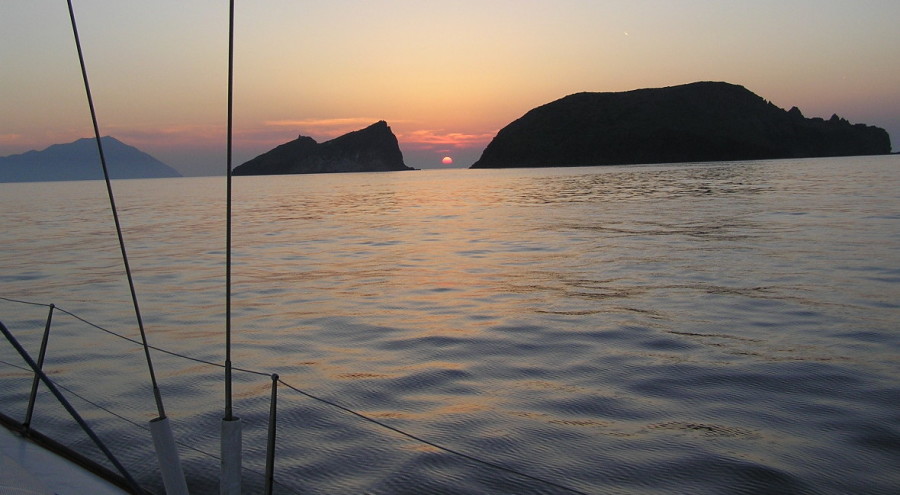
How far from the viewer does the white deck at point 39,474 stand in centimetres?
409

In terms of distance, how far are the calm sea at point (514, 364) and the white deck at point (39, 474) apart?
1092mm

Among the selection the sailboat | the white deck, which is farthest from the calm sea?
the white deck

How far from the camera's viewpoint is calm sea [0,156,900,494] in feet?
20.1

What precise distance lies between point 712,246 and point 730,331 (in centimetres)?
1169

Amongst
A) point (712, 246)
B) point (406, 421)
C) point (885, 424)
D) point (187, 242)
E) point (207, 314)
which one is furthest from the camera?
point (187, 242)

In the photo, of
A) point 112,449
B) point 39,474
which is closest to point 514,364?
point 112,449

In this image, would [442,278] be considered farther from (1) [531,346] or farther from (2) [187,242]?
(2) [187,242]

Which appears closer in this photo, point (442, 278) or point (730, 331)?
point (730, 331)

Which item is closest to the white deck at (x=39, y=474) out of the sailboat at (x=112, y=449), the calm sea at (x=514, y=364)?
the sailboat at (x=112, y=449)

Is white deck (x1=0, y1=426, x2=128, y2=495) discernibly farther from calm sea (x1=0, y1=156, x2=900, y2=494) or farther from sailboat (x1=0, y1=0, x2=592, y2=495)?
calm sea (x1=0, y1=156, x2=900, y2=494)

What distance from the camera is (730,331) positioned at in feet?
36.0

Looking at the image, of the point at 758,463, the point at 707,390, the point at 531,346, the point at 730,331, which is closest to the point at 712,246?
the point at 730,331

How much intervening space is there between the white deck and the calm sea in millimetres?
1092

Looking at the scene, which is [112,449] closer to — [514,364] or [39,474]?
[39,474]
